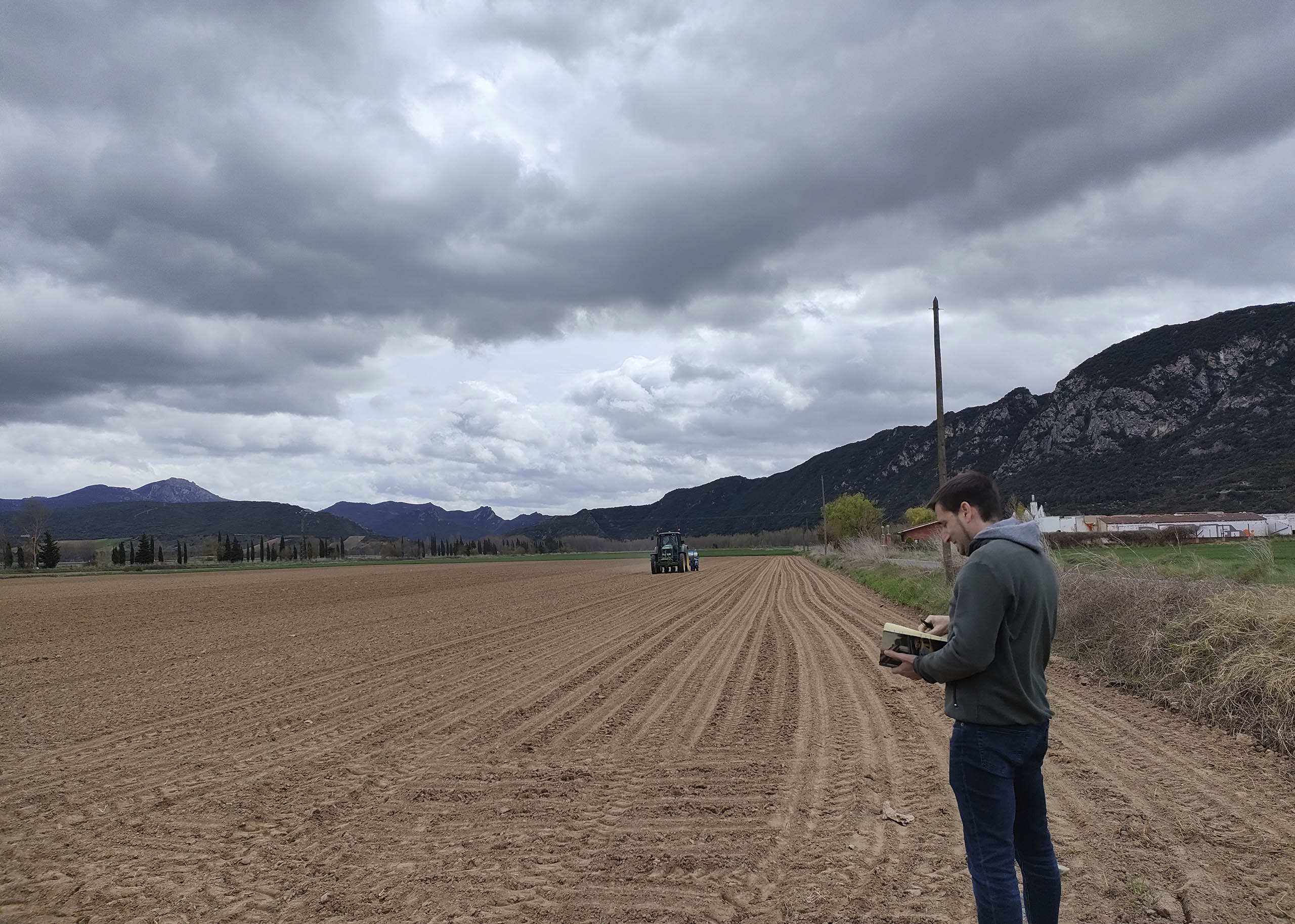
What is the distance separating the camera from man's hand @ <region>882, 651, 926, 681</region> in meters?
3.27

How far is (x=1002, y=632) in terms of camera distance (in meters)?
3.03

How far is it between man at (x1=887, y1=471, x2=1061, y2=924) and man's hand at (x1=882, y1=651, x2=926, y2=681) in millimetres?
53

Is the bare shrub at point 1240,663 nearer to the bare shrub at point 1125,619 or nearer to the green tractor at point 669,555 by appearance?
the bare shrub at point 1125,619

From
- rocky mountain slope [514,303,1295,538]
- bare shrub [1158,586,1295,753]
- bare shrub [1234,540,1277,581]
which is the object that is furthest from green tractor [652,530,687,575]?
rocky mountain slope [514,303,1295,538]

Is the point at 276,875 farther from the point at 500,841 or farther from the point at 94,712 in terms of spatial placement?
the point at 94,712

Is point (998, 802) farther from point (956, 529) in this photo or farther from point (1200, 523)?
point (1200, 523)

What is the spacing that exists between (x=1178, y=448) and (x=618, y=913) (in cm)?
9547

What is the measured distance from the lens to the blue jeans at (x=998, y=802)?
3.03m

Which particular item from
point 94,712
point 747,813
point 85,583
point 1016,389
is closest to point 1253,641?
point 747,813

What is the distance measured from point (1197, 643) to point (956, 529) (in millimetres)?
8027

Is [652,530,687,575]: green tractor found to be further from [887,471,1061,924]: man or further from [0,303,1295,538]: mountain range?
[887,471,1061,924]: man

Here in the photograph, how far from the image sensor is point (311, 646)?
1591 cm

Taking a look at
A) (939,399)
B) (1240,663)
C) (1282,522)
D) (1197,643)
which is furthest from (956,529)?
(1282,522)

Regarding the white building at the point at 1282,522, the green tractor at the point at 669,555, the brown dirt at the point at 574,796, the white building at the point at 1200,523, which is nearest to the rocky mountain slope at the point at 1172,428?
the white building at the point at 1282,522
